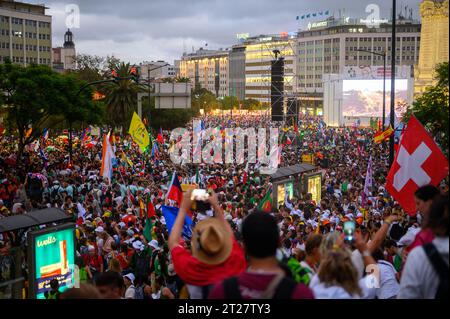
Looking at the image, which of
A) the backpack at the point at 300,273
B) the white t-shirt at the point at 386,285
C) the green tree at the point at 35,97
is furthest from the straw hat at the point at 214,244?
the green tree at the point at 35,97

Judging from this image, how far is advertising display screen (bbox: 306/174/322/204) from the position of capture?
21.5 m

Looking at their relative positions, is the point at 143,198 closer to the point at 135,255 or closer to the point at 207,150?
the point at 135,255

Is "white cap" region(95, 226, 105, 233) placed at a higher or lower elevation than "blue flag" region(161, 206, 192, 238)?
lower

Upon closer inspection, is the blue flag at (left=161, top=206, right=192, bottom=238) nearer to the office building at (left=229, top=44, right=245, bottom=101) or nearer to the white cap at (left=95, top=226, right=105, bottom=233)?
the white cap at (left=95, top=226, right=105, bottom=233)

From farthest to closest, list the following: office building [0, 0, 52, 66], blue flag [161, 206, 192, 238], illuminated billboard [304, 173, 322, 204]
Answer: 1. office building [0, 0, 52, 66]
2. illuminated billboard [304, 173, 322, 204]
3. blue flag [161, 206, 192, 238]

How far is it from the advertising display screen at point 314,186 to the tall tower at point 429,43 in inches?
2936

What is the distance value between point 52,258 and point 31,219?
0.81 meters

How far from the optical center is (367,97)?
87.1 meters

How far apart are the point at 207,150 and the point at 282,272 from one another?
32771 mm

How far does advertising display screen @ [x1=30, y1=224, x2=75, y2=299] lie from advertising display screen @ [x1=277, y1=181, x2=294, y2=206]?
9.87 metres

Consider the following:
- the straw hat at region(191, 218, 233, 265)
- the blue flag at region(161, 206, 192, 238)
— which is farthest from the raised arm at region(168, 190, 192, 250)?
the blue flag at region(161, 206, 192, 238)

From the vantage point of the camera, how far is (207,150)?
36281 millimetres
